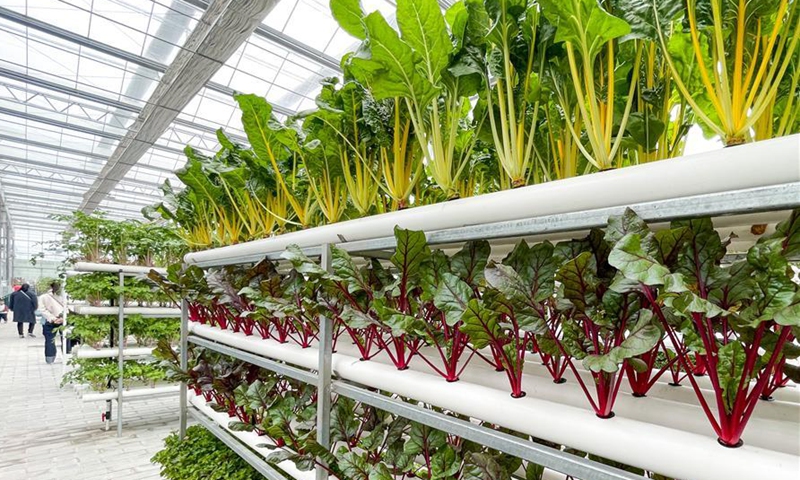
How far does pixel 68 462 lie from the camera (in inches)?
137

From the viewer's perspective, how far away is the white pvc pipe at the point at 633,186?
64cm

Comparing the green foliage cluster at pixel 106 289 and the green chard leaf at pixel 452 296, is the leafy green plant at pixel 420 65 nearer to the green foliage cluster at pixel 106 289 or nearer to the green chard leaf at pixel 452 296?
the green chard leaf at pixel 452 296

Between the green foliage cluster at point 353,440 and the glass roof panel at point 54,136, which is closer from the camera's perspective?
the green foliage cluster at point 353,440

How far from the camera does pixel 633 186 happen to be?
0.78 m

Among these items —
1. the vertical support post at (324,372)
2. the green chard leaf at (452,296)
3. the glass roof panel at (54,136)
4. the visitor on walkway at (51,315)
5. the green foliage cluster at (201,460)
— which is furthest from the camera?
the glass roof panel at (54,136)

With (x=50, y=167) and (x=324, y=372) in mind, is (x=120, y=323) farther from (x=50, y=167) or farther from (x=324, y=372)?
(x=50, y=167)

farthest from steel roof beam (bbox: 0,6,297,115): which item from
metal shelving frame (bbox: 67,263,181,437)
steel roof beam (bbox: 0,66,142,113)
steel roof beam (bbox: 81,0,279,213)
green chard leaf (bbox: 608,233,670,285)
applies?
green chard leaf (bbox: 608,233,670,285)

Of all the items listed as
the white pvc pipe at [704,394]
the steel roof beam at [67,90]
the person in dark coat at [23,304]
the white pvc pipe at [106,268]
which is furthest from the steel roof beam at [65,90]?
the white pvc pipe at [704,394]

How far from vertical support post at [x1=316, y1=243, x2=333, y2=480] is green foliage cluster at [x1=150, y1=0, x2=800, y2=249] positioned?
34 cm

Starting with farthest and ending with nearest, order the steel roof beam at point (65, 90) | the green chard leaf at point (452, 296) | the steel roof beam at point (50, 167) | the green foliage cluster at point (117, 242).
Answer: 1. the steel roof beam at point (50, 167)
2. the steel roof beam at point (65, 90)
3. the green foliage cluster at point (117, 242)
4. the green chard leaf at point (452, 296)

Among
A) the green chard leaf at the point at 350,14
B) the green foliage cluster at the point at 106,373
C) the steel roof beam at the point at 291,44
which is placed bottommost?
the green foliage cluster at the point at 106,373

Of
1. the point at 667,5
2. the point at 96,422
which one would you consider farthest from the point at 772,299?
the point at 96,422

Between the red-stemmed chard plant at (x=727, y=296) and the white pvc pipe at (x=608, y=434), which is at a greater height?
the red-stemmed chard plant at (x=727, y=296)

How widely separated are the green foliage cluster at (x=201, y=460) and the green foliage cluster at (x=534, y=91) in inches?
66.4
